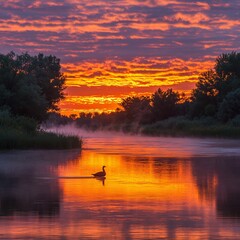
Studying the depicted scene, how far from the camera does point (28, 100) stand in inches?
2391

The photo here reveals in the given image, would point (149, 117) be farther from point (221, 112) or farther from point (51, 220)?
point (51, 220)

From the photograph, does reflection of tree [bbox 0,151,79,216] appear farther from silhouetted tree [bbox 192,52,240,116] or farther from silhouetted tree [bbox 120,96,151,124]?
silhouetted tree [bbox 120,96,151,124]

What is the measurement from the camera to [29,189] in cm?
2272

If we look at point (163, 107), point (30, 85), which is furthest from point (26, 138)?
point (163, 107)

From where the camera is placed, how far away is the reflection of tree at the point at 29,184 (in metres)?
Answer: 18.4

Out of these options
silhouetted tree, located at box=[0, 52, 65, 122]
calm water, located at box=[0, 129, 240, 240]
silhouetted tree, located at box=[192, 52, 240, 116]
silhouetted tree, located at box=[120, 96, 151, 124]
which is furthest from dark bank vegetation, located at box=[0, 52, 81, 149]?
silhouetted tree, located at box=[120, 96, 151, 124]

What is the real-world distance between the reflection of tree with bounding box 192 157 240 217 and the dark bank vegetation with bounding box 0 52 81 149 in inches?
440

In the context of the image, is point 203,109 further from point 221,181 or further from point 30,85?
point 221,181

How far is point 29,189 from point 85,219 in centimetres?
648

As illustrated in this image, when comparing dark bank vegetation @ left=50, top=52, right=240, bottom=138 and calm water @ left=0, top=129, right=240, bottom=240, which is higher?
dark bank vegetation @ left=50, top=52, right=240, bottom=138

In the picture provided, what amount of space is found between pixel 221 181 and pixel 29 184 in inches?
249

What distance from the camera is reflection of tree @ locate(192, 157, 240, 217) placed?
18859mm

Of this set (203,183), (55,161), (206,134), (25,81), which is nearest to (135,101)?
(206,134)

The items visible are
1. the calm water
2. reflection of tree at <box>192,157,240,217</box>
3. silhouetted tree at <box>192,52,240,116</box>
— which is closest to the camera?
the calm water
